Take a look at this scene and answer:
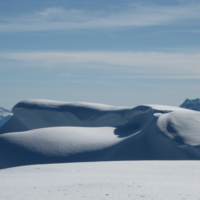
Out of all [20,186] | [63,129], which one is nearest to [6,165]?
[63,129]

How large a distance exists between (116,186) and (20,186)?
5.29ft

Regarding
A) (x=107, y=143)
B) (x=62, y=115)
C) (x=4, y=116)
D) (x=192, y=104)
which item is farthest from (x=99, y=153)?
(x=4, y=116)

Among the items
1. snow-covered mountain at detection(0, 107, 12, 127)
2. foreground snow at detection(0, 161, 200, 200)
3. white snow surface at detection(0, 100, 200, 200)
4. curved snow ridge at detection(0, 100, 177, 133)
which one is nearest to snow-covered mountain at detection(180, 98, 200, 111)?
curved snow ridge at detection(0, 100, 177, 133)

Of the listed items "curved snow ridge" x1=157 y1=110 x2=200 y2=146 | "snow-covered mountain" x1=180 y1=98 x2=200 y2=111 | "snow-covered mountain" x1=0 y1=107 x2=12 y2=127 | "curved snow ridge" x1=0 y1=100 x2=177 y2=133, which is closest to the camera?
"curved snow ridge" x1=157 y1=110 x2=200 y2=146

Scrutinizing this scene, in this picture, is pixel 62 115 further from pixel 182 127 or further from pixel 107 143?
pixel 182 127

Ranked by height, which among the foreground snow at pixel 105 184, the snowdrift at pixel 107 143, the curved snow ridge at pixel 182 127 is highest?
the foreground snow at pixel 105 184

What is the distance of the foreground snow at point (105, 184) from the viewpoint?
5.29 metres

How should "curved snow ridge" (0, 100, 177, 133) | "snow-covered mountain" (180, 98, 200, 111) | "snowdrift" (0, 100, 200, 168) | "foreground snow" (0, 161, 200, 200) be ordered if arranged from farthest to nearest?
"snow-covered mountain" (180, 98, 200, 111) → "curved snow ridge" (0, 100, 177, 133) → "snowdrift" (0, 100, 200, 168) → "foreground snow" (0, 161, 200, 200)

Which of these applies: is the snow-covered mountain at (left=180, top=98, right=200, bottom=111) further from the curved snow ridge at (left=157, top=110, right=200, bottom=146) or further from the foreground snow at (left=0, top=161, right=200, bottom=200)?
the foreground snow at (left=0, top=161, right=200, bottom=200)

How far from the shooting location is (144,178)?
22.4ft

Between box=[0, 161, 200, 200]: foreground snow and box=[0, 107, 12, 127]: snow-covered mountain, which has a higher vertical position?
box=[0, 161, 200, 200]: foreground snow

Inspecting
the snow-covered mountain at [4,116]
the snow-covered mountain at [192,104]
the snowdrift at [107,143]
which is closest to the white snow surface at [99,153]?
the snowdrift at [107,143]

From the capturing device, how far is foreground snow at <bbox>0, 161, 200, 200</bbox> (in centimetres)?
529

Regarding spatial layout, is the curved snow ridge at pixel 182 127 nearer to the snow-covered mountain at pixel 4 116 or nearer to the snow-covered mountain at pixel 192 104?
the snow-covered mountain at pixel 192 104
